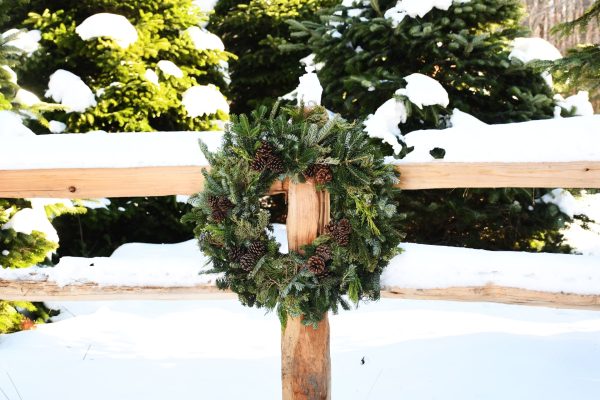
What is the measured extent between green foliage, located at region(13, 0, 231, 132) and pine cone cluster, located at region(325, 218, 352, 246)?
3.60 meters

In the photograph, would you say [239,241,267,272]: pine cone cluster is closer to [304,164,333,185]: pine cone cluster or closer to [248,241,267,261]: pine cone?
[248,241,267,261]: pine cone

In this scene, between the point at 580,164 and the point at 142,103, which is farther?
the point at 142,103

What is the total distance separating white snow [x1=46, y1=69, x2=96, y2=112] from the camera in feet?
17.9

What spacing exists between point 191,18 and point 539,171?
14.8ft

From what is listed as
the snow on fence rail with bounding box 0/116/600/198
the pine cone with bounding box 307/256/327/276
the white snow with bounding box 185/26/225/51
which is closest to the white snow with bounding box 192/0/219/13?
the white snow with bounding box 185/26/225/51

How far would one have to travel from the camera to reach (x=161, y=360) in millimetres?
3746

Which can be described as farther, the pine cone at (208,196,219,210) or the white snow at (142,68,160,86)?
the white snow at (142,68,160,86)

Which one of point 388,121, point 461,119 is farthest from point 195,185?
point 461,119

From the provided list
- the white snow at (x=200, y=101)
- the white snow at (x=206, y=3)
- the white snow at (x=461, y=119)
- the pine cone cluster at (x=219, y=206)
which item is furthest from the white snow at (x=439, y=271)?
the white snow at (x=206, y=3)

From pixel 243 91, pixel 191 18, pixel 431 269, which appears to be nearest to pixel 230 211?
pixel 431 269

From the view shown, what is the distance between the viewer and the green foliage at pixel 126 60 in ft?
18.5

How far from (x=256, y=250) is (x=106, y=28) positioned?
3.70 meters

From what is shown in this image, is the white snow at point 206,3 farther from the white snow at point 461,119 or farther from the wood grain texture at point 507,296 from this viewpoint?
the wood grain texture at point 507,296

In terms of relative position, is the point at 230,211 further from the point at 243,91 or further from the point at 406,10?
the point at 243,91
